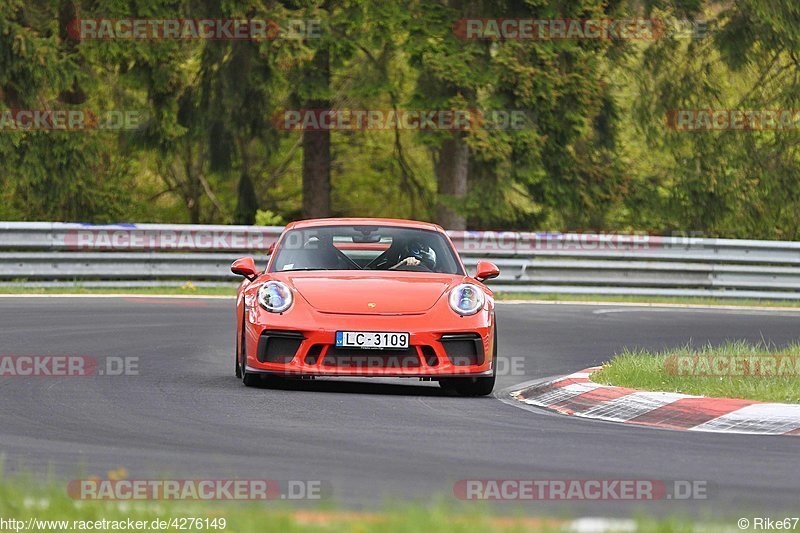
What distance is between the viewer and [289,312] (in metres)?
10.7

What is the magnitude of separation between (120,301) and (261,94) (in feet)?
34.4

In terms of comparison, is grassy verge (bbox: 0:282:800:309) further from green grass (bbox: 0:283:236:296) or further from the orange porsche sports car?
the orange porsche sports car

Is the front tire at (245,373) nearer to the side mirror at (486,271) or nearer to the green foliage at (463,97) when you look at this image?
the side mirror at (486,271)

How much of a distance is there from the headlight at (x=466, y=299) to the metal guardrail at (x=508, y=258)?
1151 centimetres

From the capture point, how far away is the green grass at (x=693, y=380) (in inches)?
395

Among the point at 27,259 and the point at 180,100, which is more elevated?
the point at 180,100

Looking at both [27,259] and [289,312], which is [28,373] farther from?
[27,259]

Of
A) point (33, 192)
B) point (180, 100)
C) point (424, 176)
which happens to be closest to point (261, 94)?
point (180, 100)

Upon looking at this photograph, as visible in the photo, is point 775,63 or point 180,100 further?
point 775,63

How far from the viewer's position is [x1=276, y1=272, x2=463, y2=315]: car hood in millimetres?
10703

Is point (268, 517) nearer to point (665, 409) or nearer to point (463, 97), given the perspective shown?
point (665, 409)

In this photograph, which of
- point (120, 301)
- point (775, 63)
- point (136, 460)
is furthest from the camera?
point (775, 63)

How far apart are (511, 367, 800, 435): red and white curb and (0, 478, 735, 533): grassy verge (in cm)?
372

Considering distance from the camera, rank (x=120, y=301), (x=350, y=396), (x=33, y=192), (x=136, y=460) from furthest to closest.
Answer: (x=33, y=192) → (x=120, y=301) → (x=350, y=396) → (x=136, y=460)
